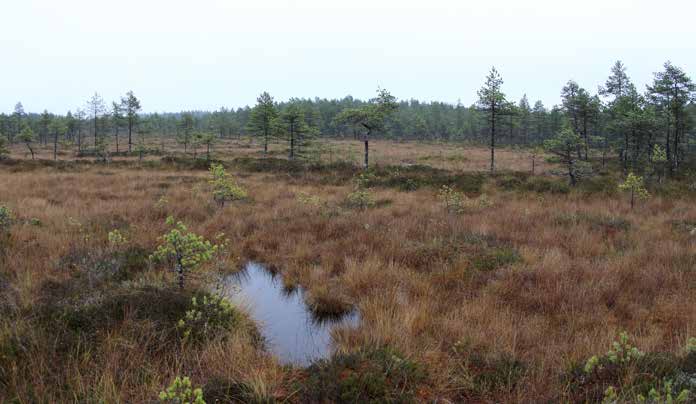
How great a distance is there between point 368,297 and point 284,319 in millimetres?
1330

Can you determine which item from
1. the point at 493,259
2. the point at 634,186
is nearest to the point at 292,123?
the point at 634,186

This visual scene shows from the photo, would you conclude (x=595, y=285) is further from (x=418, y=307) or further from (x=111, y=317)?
(x=111, y=317)

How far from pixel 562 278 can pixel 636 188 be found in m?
11.2

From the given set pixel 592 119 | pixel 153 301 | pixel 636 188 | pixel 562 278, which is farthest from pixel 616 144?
pixel 153 301

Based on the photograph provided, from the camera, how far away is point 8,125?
2992 inches

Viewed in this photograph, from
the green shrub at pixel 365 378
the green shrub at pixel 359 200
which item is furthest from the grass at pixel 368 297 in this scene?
the green shrub at pixel 359 200

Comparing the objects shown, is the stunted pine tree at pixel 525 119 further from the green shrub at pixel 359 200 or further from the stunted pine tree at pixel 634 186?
the green shrub at pixel 359 200

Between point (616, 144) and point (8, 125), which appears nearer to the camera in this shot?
point (616, 144)

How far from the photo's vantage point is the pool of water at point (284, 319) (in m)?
4.78

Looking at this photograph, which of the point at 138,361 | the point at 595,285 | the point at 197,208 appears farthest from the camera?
the point at 197,208

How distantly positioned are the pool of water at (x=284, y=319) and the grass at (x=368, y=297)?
26cm

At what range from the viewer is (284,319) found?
579 centimetres

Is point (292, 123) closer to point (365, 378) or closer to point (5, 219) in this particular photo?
point (5, 219)

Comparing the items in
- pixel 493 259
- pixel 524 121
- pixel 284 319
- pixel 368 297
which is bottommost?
pixel 284 319
